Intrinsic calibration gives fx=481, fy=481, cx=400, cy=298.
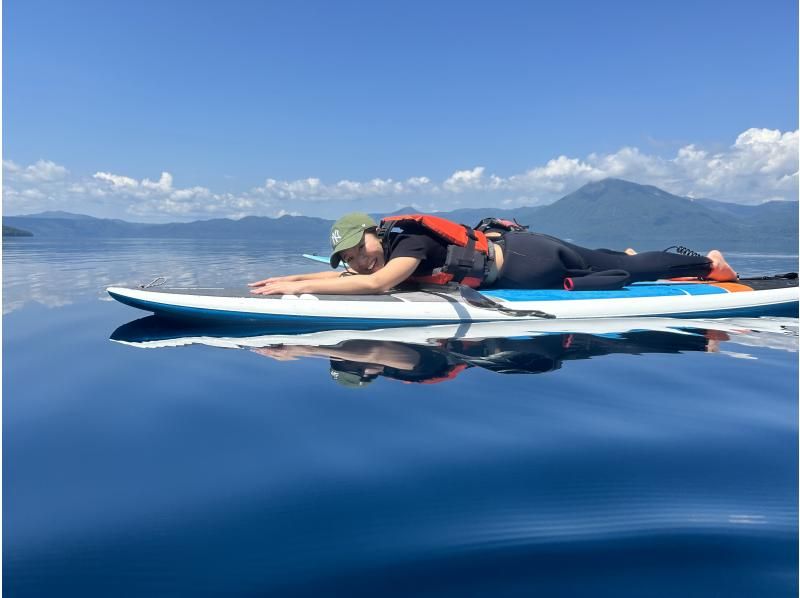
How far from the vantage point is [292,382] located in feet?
10.3

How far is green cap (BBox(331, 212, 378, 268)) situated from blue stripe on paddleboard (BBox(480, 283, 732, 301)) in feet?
4.93

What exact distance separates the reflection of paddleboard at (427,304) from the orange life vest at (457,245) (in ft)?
0.66

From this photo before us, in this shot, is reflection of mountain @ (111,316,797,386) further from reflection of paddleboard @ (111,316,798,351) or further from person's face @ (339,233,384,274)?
person's face @ (339,233,384,274)

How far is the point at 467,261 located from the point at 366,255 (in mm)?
1103

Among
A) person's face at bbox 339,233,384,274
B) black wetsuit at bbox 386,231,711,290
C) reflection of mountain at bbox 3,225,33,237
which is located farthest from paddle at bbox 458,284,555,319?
reflection of mountain at bbox 3,225,33,237

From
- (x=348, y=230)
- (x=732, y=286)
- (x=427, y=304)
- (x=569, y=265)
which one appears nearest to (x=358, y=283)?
(x=348, y=230)

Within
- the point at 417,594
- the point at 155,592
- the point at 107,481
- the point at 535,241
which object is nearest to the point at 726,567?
the point at 417,594

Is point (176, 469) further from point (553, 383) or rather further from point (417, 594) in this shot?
point (553, 383)

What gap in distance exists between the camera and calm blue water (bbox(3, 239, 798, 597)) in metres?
1.37

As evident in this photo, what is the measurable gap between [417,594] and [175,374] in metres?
2.66

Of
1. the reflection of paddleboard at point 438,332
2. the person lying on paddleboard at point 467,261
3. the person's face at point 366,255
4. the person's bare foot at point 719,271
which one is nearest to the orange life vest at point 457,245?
the person lying on paddleboard at point 467,261

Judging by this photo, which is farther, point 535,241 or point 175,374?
point 535,241

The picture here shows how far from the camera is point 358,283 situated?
16.0 feet

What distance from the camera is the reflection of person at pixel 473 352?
3.34m
